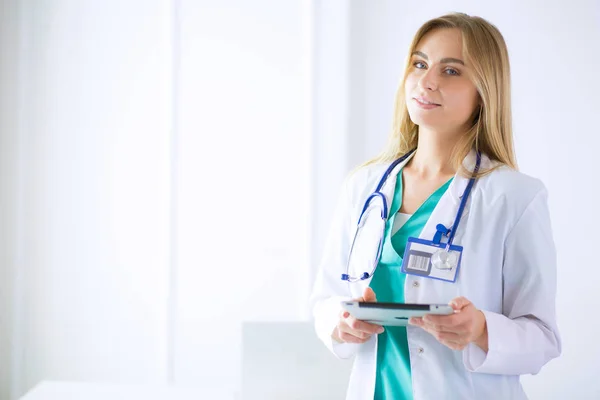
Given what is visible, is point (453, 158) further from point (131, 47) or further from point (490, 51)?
point (131, 47)

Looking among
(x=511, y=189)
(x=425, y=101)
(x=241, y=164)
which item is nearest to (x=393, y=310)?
(x=511, y=189)

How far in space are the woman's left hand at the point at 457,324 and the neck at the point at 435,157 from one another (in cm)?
40

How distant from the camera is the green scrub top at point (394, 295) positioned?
1429 millimetres

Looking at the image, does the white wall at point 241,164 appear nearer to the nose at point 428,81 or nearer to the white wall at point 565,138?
the white wall at point 565,138

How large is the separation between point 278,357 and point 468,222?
3.56 ft

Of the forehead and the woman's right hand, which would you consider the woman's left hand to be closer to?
the woman's right hand

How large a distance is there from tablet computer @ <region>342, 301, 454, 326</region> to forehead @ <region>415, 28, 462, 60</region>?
620mm

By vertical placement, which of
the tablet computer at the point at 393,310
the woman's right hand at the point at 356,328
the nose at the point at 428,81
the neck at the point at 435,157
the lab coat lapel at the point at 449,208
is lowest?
the woman's right hand at the point at 356,328

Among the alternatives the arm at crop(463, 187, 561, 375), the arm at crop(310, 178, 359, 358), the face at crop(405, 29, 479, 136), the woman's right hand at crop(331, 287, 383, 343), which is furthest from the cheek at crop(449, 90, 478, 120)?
the woman's right hand at crop(331, 287, 383, 343)

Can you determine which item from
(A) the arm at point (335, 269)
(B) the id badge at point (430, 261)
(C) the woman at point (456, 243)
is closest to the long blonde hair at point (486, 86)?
→ (C) the woman at point (456, 243)

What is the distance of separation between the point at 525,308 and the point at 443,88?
1.71ft

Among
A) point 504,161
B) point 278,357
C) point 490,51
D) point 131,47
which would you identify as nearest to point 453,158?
point 504,161

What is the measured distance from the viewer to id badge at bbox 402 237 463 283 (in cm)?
136

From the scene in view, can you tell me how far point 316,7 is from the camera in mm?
3389
